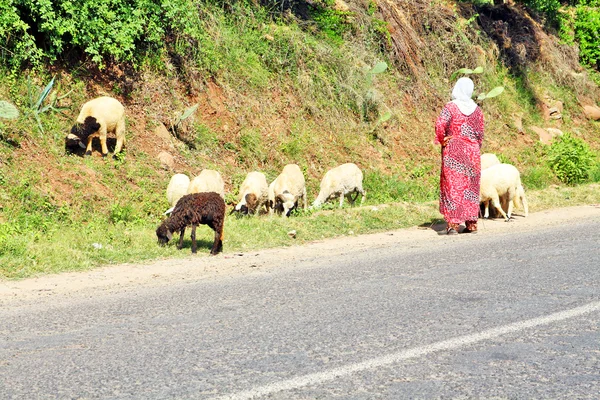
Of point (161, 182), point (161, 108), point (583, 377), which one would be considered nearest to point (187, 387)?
point (583, 377)

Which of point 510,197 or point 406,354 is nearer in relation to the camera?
point 406,354

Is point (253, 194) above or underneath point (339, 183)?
underneath

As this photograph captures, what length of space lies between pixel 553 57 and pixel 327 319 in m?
23.2

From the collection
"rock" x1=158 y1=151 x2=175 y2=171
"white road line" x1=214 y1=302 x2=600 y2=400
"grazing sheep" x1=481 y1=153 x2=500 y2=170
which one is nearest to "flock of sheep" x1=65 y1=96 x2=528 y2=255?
"rock" x1=158 y1=151 x2=175 y2=171

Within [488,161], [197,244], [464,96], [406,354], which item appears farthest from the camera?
[488,161]

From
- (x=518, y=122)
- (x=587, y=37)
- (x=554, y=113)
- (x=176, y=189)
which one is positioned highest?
(x=587, y=37)

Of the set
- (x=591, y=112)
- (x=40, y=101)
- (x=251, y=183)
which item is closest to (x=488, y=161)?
(x=251, y=183)

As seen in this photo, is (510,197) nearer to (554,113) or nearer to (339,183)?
(339,183)

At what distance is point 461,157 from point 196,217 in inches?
173

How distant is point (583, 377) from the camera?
4.73 m

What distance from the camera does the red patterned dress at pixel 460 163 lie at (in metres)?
12.2

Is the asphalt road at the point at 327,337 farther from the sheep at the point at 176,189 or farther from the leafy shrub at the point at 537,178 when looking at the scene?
the leafy shrub at the point at 537,178

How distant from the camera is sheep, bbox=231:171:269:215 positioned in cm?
1332

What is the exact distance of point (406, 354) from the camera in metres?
5.20
